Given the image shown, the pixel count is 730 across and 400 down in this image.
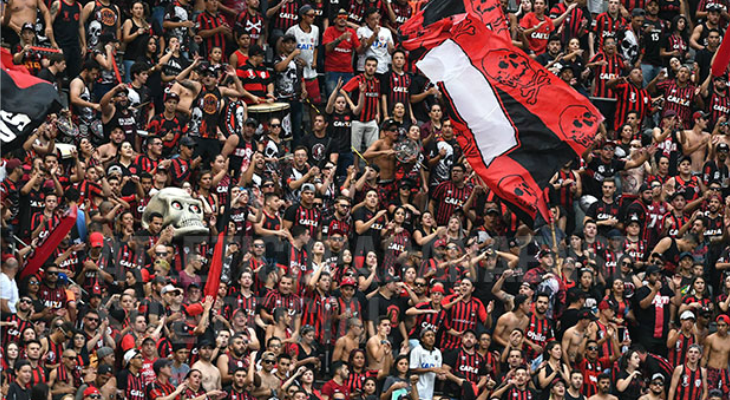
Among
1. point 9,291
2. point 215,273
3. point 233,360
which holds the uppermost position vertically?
point 215,273

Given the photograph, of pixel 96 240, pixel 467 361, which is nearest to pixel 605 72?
pixel 467 361

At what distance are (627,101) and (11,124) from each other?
10801mm

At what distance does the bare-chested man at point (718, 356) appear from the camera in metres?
24.8

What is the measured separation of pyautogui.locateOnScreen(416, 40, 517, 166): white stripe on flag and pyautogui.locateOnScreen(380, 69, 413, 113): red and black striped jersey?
4.14 meters

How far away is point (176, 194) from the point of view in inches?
909

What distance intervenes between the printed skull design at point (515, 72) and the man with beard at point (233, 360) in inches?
159

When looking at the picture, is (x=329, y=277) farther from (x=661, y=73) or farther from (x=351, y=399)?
(x=661, y=73)

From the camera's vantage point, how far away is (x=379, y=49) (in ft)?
89.5

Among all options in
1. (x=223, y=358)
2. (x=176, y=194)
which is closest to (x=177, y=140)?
(x=176, y=194)

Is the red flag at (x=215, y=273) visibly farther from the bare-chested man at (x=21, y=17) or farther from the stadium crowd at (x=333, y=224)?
the bare-chested man at (x=21, y=17)

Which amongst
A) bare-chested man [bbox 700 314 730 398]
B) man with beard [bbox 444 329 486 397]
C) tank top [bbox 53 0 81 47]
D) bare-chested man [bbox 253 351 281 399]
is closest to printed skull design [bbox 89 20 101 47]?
tank top [bbox 53 0 81 47]

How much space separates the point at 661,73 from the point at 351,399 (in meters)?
8.07

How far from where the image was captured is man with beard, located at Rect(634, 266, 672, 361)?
2522 centimetres

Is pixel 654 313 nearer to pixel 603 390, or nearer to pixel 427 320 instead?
pixel 603 390
